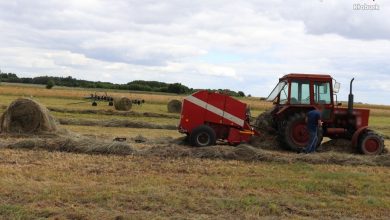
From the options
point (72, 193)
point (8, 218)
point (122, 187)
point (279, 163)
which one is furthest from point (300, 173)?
point (8, 218)

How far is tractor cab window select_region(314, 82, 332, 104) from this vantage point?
49.7ft

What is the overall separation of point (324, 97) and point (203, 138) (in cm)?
362

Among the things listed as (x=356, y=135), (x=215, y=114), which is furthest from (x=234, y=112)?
(x=356, y=135)

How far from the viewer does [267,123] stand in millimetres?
15922

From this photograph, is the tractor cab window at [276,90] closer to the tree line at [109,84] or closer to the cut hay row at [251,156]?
the cut hay row at [251,156]

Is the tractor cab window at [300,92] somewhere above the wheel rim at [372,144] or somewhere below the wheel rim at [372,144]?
above

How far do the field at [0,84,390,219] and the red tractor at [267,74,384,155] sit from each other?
2413 millimetres

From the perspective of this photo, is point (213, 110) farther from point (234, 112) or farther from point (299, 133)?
point (299, 133)

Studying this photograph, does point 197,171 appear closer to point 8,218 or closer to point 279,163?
point 279,163

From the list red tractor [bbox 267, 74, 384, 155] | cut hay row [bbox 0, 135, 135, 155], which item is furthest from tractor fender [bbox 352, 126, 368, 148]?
cut hay row [bbox 0, 135, 135, 155]

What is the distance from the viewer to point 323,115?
15.2 m

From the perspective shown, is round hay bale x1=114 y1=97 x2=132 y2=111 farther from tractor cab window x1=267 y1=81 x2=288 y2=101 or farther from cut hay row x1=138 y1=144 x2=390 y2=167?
cut hay row x1=138 y1=144 x2=390 y2=167

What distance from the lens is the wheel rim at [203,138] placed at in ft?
48.5

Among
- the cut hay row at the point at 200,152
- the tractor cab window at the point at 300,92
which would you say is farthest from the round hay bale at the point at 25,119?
the tractor cab window at the point at 300,92
